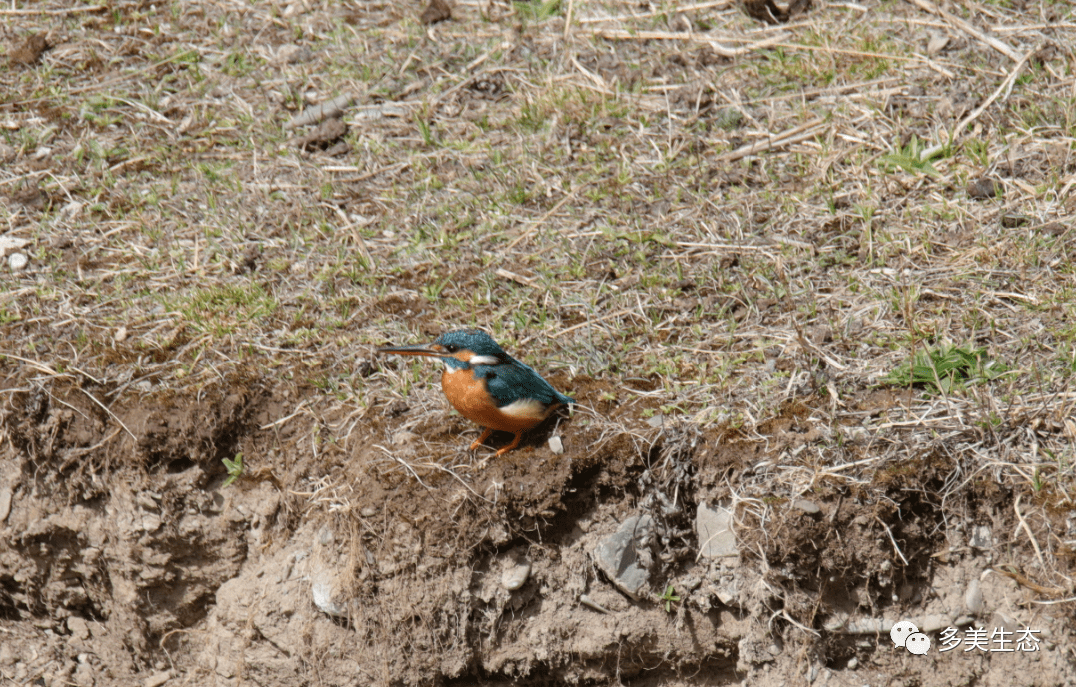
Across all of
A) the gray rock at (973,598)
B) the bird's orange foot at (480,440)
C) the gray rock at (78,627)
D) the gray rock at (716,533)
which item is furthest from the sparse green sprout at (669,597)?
the gray rock at (78,627)

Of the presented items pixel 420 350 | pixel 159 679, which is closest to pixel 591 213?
pixel 420 350

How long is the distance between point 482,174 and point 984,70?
9.50 feet

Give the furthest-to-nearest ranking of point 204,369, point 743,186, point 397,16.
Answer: point 397,16 < point 743,186 < point 204,369

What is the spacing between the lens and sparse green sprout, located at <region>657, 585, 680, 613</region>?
145 inches

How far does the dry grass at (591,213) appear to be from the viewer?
12.8 feet

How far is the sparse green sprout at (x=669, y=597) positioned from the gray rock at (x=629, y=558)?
90 millimetres

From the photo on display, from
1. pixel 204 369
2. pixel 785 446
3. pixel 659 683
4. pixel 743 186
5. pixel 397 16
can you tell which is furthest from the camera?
pixel 397 16

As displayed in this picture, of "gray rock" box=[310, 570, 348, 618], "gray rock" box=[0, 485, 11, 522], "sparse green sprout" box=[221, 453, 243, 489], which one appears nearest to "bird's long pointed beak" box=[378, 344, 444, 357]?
"sparse green sprout" box=[221, 453, 243, 489]

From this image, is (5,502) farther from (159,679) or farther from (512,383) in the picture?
(512,383)

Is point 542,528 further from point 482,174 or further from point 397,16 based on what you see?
point 397,16

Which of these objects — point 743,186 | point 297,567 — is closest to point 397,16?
point 743,186

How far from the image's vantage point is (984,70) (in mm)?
5277

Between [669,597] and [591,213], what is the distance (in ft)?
7.18

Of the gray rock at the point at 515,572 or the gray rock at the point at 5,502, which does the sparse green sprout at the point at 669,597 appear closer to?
the gray rock at the point at 515,572
